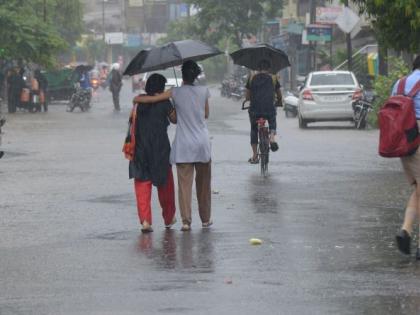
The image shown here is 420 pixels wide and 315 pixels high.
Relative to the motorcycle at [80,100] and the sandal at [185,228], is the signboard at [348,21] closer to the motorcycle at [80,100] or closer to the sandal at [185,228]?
the motorcycle at [80,100]

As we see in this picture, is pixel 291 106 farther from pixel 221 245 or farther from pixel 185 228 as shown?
pixel 221 245

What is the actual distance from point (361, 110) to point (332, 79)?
253 centimetres

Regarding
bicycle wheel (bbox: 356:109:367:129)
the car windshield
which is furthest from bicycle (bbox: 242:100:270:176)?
the car windshield

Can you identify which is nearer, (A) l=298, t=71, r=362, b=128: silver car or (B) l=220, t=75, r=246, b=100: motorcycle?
(A) l=298, t=71, r=362, b=128: silver car

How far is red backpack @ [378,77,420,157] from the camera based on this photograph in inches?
430

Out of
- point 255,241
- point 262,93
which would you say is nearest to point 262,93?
A: point 262,93

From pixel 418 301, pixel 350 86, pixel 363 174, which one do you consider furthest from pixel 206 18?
pixel 418 301

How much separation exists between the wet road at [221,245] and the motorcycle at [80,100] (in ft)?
90.8

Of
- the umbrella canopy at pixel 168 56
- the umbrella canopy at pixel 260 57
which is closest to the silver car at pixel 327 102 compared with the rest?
the umbrella canopy at pixel 260 57

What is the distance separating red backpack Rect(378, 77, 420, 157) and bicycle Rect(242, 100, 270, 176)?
28.3ft

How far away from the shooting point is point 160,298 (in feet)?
30.1

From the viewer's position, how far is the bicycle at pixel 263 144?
1964cm

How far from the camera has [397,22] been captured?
18.5 metres

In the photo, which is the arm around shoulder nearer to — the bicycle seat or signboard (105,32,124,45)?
the bicycle seat
